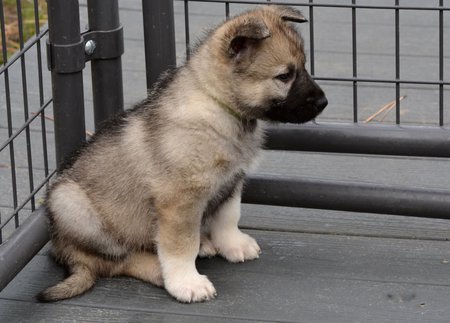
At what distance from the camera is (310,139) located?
165 inches

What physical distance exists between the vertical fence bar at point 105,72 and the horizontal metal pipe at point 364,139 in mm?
645

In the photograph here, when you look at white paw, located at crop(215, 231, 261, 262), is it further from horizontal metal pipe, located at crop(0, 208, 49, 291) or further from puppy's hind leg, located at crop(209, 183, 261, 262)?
horizontal metal pipe, located at crop(0, 208, 49, 291)

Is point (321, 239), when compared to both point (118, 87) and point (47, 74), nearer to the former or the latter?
point (118, 87)

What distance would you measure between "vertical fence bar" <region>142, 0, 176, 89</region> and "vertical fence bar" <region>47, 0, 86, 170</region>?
1.10ft

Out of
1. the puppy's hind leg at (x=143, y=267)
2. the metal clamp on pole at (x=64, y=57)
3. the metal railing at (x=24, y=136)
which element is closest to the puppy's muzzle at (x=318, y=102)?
the puppy's hind leg at (x=143, y=267)

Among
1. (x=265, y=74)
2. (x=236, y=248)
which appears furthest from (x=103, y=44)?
(x=236, y=248)

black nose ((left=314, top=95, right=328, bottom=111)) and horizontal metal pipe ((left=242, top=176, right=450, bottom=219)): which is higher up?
black nose ((left=314, top=95, right=328, bottom=111))

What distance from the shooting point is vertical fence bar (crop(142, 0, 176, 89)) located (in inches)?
166

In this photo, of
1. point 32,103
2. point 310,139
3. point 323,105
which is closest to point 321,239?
point 310,139

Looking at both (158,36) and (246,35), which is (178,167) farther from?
(158,36)

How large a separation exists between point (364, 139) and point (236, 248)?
650 millimetres

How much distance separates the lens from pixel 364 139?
4.16m

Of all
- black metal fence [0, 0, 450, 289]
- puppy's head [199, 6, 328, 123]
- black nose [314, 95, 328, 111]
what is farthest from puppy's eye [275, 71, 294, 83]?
black metal fence [0, 0, 450, 289]

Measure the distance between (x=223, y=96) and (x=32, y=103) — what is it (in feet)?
6.63
